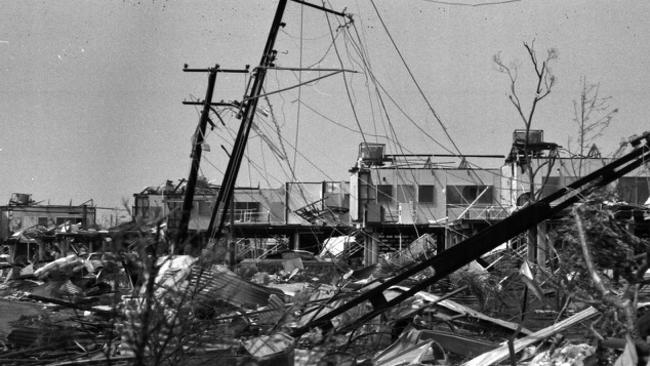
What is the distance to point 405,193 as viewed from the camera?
50.8 metres

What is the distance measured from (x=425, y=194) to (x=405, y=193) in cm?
127

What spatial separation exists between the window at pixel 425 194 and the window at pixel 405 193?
544mm

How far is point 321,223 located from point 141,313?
49640 millimetres

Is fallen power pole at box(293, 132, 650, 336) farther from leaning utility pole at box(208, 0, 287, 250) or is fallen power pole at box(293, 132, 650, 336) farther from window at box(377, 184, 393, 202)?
window at box(377, 184, 393, 202)

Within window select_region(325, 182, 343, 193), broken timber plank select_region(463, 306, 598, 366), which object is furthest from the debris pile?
window select_region(325, 182, 343, 193)

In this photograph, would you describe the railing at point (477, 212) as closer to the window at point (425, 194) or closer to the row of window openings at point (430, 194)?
the row of window openings at point (430, 194)

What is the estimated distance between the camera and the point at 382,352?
6.09 meters

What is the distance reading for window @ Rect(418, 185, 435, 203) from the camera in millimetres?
50531

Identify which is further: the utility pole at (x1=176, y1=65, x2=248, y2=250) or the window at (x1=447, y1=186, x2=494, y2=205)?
the window at (x1=447, y1=186, x2=494, y2=205)

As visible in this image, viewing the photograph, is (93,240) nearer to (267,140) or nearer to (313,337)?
(313,337)

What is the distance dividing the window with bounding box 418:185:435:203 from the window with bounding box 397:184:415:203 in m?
0.54

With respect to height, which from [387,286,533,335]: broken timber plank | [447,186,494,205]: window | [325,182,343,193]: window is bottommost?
[387,286,533,335]: broken timber plank

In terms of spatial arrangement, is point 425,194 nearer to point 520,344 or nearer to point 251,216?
point 251,216

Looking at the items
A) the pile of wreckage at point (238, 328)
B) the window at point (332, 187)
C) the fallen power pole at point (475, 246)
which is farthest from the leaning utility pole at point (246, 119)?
the window at point (332, 187)
